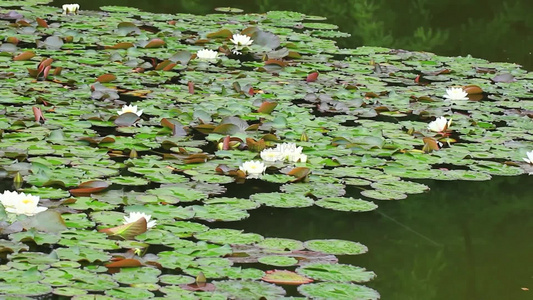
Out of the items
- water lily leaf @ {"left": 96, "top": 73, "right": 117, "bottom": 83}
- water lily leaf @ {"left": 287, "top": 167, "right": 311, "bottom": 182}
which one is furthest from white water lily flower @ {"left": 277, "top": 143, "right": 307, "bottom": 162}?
water lily leaf @ {"left": 96, "top": 73, "right": 117, "bottom": 83}

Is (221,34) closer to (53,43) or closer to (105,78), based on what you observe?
(53,43)

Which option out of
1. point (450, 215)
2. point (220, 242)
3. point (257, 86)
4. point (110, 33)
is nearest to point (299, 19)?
point (110, 33)

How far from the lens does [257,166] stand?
A: 333 cm

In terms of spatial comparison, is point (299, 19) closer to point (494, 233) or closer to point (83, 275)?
point (494, 233)

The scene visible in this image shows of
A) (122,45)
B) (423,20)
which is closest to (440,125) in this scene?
(122,45)

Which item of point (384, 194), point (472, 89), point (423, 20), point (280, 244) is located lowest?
point (280, 244)

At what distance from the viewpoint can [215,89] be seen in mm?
4582

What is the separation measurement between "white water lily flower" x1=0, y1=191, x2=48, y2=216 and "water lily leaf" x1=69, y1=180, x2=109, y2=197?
241mm

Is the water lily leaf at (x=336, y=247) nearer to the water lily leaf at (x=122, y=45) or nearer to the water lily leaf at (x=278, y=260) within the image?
the water lily leaf at (x=278, y=260)

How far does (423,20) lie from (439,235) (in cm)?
443

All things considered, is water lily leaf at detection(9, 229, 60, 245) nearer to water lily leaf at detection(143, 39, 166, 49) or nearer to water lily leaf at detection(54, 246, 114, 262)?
water lily leaf at detection(54, 246, 114, 262)

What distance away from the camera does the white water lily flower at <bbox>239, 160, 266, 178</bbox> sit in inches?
131


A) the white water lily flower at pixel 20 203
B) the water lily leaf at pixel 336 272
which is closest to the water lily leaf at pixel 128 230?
the white water lily flower at pixel 20 203

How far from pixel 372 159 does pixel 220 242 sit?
1104 mm
